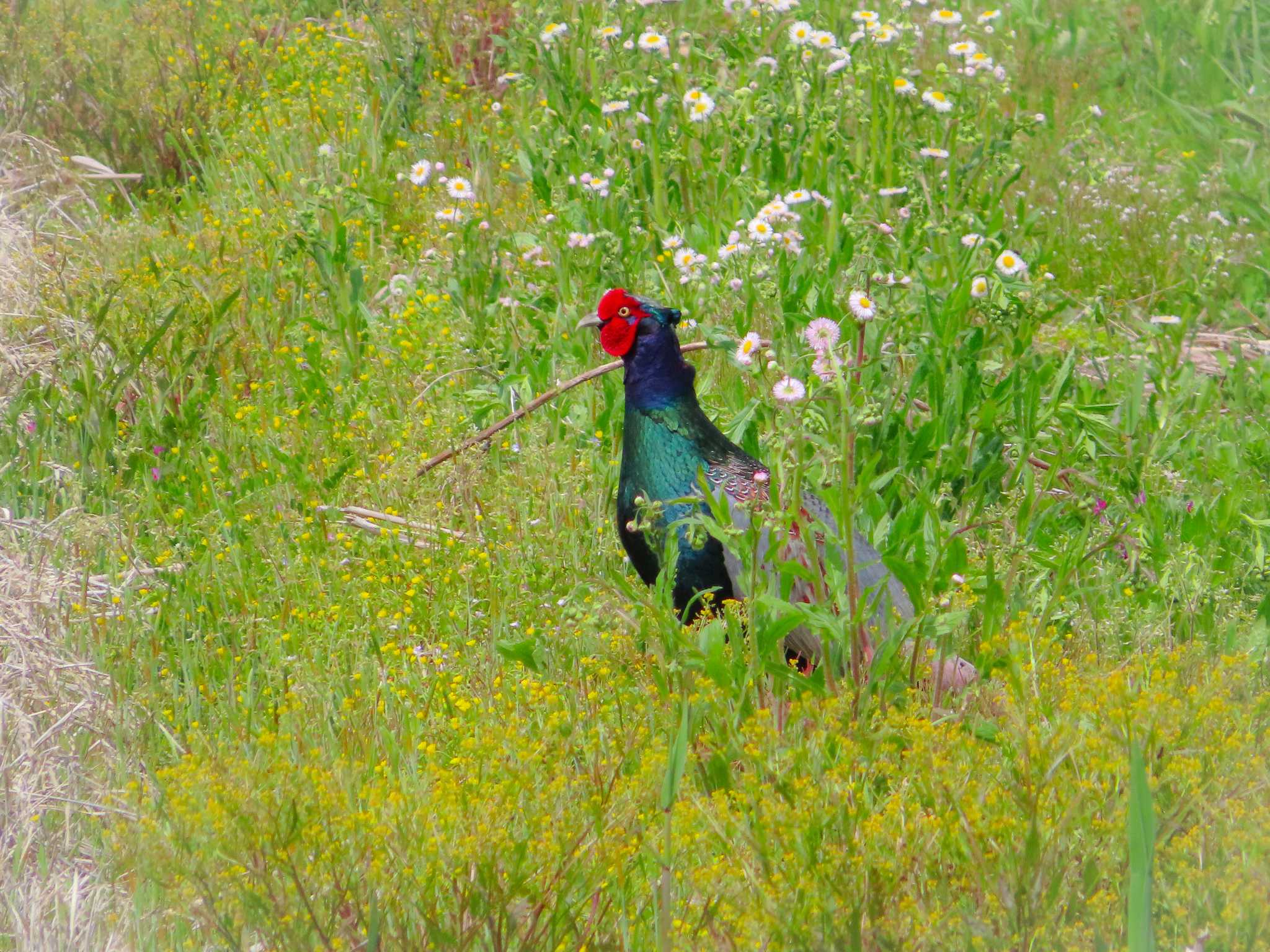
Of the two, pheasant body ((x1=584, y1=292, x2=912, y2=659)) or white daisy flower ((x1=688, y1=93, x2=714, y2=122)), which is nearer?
pheasant body ((x1=584, y1=292, x2=912, y2=659))

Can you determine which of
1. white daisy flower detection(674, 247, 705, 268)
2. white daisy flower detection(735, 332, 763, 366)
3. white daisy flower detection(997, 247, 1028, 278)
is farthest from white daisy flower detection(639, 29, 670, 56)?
white daisy flower detection(735, 332, 763, 366)

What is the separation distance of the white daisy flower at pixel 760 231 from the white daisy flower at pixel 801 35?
113 cm

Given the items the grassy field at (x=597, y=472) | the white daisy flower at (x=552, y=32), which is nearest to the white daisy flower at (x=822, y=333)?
the grassy field at (x=597, y=472)

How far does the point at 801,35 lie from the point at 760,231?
1235 millimetres

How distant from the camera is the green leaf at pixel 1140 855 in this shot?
2029 millimetres

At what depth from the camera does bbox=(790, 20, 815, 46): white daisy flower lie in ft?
18.0

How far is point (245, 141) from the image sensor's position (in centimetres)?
669

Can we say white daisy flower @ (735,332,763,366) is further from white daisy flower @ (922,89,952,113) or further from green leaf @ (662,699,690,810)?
white daisy flower @ (922,89,952,113)

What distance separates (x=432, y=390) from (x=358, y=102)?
237 cm

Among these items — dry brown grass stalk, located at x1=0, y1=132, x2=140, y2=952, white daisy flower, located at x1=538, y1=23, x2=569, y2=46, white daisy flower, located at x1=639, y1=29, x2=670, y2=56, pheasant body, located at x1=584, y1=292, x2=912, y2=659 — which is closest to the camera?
dry brown grass stalk, located at x1=0, y1=132, x2=140, y2=952

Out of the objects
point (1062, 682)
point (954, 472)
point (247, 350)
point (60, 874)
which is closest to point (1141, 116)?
point (954, 472)

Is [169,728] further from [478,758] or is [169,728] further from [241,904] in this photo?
[241,904]

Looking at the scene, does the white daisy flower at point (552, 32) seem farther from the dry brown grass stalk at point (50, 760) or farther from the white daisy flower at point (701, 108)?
the dry brown grass stalk at point (50, 760)

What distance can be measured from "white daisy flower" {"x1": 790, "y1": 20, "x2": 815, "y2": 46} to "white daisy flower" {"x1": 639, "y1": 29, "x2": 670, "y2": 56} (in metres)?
0.49
